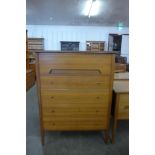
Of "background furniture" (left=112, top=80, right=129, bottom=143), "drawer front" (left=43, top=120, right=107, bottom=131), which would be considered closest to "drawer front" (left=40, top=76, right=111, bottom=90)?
"background furniture" (left=112, top=80, right=129, bottom=143)

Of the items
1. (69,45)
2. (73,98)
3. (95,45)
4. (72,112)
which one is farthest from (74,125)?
(95,45)

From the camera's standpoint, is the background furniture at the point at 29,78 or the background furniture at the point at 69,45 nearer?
the background furniture at the point at 29,78

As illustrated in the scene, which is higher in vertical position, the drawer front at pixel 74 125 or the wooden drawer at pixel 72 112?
the wooden drawer at pixel 72 112

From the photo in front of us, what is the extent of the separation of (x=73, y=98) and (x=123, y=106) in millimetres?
585

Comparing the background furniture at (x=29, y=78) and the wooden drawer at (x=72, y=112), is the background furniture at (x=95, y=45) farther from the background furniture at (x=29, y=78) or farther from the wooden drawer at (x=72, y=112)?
the wooden drawer at (x=72, y=112)

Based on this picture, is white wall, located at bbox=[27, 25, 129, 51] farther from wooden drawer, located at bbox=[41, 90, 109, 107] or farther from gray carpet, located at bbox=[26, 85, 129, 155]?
wooden drawer, located at bbox=[41, 90, 109, 107]

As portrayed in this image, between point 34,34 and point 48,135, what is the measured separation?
798 cm

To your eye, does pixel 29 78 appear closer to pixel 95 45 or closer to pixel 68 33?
pixel 68 33

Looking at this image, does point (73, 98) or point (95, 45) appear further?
point (95, 45)

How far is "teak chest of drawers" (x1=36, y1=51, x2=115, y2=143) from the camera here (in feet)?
7.00

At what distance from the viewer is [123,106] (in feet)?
7.58

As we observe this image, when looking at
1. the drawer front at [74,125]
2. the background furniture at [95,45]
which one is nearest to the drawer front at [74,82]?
the drawer front at [74,125]

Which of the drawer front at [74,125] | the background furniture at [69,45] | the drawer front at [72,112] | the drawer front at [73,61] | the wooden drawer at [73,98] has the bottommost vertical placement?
the drawer front at [74,125]

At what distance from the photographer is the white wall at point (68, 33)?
32.5 feet
